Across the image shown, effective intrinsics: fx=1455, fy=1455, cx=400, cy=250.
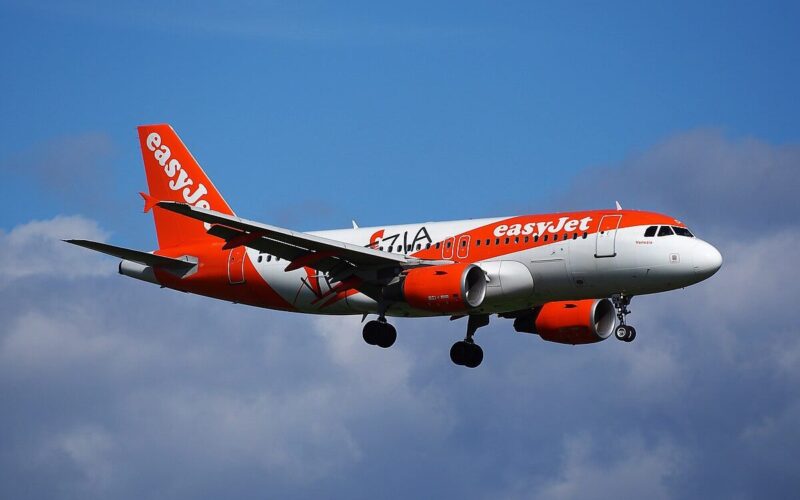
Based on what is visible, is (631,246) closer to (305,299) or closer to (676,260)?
(676,260)

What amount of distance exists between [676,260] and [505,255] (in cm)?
610

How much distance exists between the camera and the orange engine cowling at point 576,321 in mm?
54406

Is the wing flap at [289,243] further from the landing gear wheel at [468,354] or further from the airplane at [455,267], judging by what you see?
the landing gear wheel at [468,354]

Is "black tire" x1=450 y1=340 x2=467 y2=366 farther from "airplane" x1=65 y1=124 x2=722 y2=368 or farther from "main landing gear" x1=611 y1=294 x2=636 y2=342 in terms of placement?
"main landing gear" x1=611 y1=294 x2=636 y2=342

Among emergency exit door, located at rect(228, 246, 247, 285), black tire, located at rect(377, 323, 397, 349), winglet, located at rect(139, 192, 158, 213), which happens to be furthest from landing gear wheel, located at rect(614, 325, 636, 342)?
winglet, located at rect(139, 192, 158, 213)

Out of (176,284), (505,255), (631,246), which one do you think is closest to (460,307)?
(505,255)

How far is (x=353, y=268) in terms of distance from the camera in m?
53.8

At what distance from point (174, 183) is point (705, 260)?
2377cm

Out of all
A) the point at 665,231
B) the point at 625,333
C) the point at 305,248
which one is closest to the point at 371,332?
the point at 305,248

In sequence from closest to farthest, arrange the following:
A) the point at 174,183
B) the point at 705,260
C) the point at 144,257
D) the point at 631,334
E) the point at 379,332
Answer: the point at 705,260
the point at 631,334
the point at 379,332
the point at 144,257
the point at 174,183

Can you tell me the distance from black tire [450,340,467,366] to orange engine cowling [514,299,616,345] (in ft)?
12.0

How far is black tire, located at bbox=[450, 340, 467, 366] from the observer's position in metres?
57.8

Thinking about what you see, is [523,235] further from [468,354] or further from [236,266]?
[236,266]

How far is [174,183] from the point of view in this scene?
62.4m
